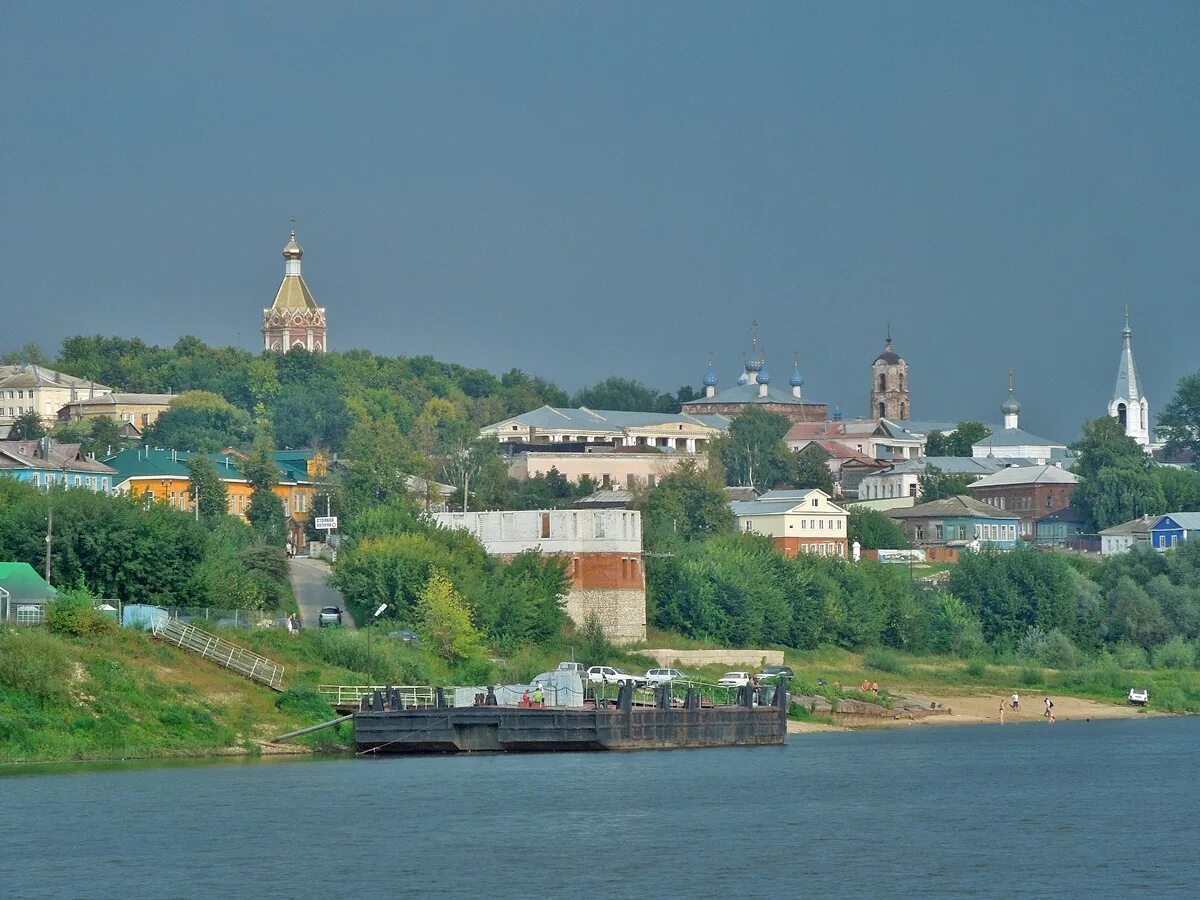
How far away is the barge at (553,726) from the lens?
201 ft

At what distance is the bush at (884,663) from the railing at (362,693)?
1169 inches

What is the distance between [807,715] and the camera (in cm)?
7856

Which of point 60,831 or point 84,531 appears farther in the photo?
point 84,531

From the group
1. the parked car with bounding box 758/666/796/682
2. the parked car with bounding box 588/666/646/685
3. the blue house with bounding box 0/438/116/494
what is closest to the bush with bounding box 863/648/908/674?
the parked car with bounding box 758/666/796/682

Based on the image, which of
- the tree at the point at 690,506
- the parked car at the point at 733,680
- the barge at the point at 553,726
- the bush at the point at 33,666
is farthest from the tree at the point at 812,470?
the bush at the point at 33,666

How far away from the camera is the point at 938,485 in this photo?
159625mm

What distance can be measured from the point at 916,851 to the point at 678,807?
23.8 ft

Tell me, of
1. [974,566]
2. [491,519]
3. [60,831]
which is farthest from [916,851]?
[974,566]

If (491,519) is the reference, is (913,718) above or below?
below

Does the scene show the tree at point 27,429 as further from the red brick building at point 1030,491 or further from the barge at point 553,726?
the barge at point 553,726

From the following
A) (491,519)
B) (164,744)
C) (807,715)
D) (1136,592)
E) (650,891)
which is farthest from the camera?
(1136,592)

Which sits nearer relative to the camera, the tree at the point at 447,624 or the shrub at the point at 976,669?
the tree at the point at 447,624

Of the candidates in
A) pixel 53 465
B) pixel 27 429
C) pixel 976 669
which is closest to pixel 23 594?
pixel 53 465

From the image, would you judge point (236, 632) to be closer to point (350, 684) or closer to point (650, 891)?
point (350, 684)
